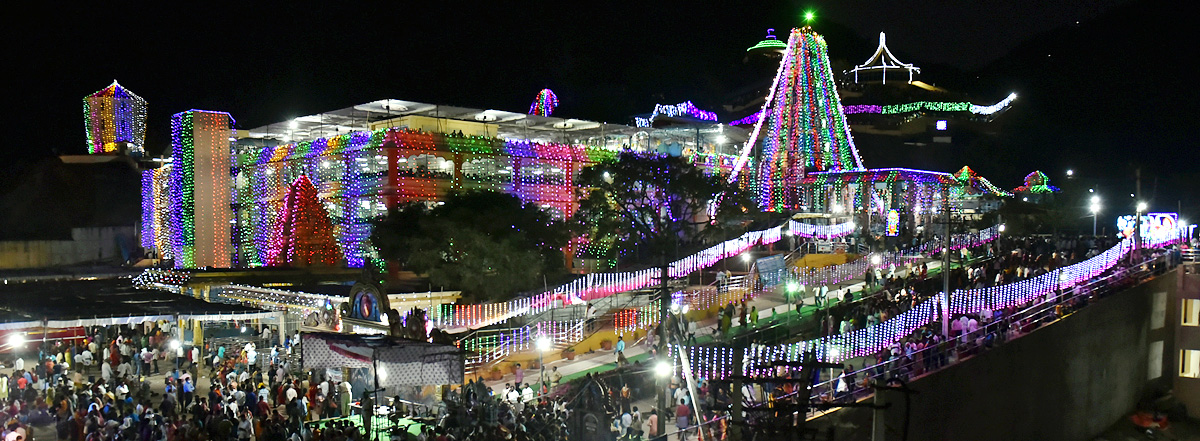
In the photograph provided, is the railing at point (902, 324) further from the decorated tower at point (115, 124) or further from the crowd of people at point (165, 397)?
the decorated tower at point (115, 124)

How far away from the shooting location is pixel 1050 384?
76.0 feet

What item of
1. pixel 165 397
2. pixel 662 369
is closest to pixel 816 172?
pixel 662 369

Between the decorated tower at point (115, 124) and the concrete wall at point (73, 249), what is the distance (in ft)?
23.3

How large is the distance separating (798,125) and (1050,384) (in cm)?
2710

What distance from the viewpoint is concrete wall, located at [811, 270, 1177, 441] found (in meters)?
18.7

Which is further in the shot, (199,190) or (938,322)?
(199,190)

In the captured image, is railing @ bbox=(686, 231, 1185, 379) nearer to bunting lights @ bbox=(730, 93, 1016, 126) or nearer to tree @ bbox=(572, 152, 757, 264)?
tree @ bbox=(572, 152, 757, 264)

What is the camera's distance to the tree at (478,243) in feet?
98.1

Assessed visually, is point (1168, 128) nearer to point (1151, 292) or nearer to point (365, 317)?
point (1151, 292)

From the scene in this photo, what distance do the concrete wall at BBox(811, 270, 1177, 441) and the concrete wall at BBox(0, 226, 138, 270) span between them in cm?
4705

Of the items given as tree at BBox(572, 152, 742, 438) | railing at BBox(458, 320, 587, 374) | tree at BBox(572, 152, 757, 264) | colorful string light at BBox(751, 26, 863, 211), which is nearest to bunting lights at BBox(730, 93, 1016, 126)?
colorful string light at BBox(751, 26, 863, 211)

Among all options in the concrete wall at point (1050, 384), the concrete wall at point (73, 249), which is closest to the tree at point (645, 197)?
the concrete wall at point (1050, 384)

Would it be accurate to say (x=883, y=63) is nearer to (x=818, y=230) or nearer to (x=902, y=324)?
(x=818, y=230)

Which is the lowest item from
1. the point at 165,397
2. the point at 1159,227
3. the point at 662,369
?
the point at 165,397
